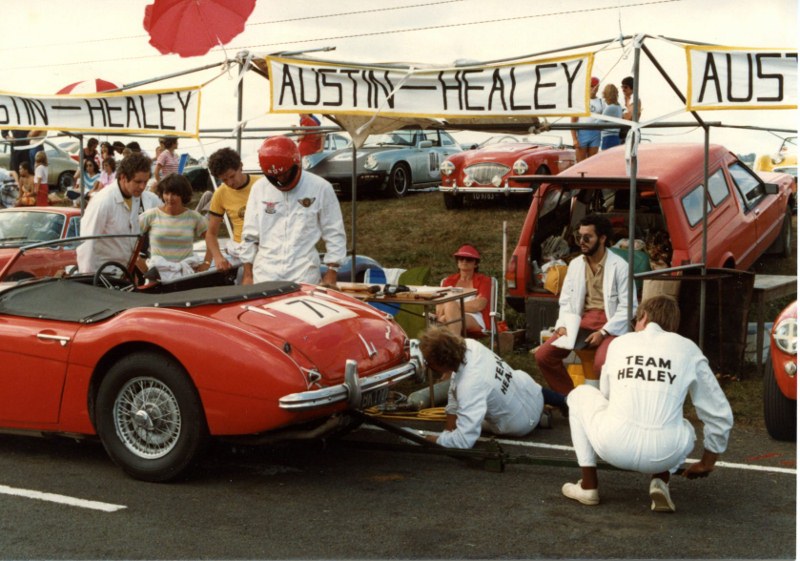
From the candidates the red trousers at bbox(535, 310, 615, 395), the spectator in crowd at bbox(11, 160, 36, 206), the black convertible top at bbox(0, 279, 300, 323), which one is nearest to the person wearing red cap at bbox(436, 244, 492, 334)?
the red trousers at bbox(535, 310, 615, 395)

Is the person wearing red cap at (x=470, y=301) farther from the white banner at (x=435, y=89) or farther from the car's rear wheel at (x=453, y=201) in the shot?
the car's rear wheel at (x=453, y=201)

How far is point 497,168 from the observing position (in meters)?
16.7

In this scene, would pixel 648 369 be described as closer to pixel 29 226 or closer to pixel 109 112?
pixel 109 112

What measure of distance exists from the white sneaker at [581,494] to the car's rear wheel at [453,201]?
11.9 metres

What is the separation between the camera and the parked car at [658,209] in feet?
32.6

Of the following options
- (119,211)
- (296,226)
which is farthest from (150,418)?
(119,211)

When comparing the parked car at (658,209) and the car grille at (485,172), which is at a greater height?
the car grille at (485,172)

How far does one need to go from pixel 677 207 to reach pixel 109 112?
5048 mm

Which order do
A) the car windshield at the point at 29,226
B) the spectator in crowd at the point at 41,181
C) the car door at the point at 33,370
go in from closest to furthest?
1. the car door at the point at 33,370
2. the car windshield at the point at 29,226
3. the spectator in crowd at the point at 41,181

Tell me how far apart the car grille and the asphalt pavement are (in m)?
9.89

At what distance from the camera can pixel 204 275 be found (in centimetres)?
764

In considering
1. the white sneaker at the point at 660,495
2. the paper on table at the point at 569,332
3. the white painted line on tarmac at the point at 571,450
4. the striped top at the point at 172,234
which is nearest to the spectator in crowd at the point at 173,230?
the striped top at the point at 172,234

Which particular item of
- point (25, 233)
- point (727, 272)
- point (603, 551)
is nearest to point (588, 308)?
point (727, 272)

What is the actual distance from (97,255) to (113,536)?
11.3 feet
